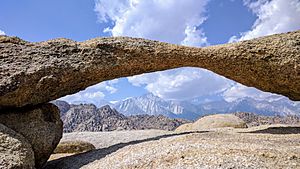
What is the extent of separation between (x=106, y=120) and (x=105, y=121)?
0.44 metres

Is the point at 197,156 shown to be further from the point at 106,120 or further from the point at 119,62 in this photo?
the point at 106,120

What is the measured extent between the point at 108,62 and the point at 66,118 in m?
49.3

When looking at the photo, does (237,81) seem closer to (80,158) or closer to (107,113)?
(80,158)

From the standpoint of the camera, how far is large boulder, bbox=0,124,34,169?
25.5 ft

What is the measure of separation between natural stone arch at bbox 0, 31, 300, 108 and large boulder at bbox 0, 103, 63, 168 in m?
0.33

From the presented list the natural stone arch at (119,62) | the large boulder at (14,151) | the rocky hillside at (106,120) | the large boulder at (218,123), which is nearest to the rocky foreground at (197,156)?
the large boulder at (14,151)

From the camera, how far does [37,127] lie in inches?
392

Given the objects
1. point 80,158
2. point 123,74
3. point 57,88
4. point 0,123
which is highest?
point 123,74

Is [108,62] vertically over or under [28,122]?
over

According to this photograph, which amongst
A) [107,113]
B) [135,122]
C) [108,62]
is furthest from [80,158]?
[107,113]

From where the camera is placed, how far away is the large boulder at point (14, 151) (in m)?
7.79

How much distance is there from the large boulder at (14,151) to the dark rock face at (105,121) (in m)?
35.6

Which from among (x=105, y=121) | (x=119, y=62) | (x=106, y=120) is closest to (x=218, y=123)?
(x=119, y=62)

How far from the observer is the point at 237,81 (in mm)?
12688
